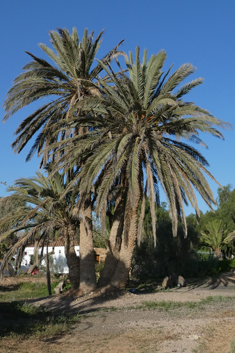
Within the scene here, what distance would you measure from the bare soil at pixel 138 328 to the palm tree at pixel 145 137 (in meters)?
2.40

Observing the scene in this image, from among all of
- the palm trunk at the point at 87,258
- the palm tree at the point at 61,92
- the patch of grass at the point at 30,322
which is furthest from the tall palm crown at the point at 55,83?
the patch of grass at the point at 30,322

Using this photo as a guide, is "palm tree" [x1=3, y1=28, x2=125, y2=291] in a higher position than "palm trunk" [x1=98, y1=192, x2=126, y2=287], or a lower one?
higher

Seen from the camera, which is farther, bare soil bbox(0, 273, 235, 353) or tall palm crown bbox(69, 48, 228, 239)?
tall palm crown bbox(69, 48, 228, 239)

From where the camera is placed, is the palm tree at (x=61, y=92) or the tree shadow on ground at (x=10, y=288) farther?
the tree shadow on ground at (x=10, y=288)

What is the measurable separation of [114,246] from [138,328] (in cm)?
683

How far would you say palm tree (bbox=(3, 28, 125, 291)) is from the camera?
1684 centimetres

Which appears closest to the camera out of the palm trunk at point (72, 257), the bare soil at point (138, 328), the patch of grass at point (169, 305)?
the bare soil at point (138, 328)

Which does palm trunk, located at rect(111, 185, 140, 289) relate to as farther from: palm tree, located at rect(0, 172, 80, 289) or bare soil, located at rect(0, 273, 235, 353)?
palm tree, located at rect(0, 172, 80, 289)

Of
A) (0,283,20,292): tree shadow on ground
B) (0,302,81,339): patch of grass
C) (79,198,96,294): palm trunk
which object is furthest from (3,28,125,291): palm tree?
(0,283,20,292): tree shadow on ground

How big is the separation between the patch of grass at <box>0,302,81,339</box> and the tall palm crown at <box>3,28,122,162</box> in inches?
302

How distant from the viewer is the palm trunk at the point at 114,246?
17297mm

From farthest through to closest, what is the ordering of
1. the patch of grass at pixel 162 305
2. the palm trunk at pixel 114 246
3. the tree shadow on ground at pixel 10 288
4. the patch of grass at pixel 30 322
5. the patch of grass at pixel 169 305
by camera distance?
the tree shadow on ground at pixel 10 288, the palm trunk at pixel 114 246, the patch of grass at pixel 162 305, the patch of grass at pixel 169 305, the patch of grass at pixel 30 322

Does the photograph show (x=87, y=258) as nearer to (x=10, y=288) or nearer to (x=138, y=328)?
(x=138, y=328)

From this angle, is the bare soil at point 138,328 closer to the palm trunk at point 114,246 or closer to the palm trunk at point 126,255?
the palm trunk at point 126,255
